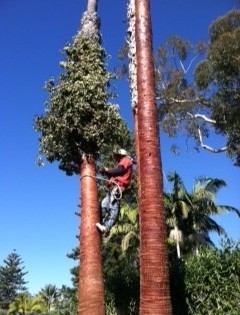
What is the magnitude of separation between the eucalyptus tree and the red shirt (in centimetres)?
42

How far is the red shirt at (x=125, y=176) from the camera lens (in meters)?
8.57

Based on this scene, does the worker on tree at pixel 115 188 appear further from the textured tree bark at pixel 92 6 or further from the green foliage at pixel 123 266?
the green foliage at pixel 123 266

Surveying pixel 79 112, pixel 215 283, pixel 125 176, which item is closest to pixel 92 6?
pixel 79 112

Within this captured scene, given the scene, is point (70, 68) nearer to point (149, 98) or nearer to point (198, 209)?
point (149, 98)

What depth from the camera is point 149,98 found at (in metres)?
7.39

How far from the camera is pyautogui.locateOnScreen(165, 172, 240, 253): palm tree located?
88.5ft

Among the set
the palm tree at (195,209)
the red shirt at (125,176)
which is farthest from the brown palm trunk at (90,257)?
the palm tree at (195,209)

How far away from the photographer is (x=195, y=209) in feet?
89.9

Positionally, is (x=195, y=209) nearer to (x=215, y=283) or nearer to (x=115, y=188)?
(x=215, y=283)

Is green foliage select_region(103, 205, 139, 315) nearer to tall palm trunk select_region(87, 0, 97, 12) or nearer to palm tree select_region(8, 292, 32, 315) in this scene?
tall palm trunk select_region(87, 0, 97, 12)

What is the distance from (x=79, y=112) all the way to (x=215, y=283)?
5102 mm

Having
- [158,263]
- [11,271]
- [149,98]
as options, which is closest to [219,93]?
[149,98]

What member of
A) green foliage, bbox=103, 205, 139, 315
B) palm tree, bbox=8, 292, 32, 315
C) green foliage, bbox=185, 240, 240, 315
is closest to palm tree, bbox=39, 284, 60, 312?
palm tree, bbox=8, 292, 32, 315

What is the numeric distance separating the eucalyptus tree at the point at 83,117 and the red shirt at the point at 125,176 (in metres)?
0.42
